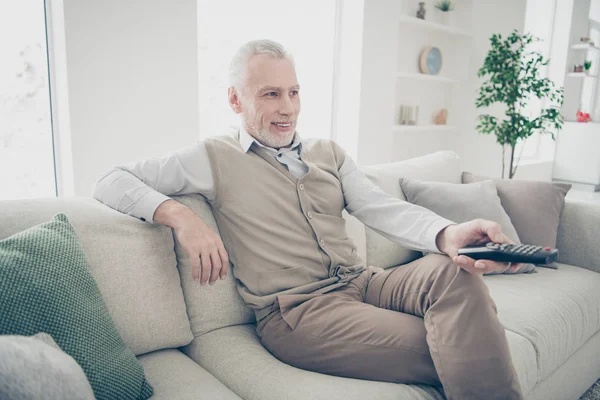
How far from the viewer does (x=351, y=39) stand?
365 cm

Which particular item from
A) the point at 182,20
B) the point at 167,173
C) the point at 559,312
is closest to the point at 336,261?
the point at 167,173

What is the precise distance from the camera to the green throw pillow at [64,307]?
33.0 inches

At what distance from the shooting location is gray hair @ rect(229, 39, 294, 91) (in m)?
1.46

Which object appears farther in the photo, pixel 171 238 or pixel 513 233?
pixel 513 233

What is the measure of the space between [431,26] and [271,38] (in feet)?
5.31

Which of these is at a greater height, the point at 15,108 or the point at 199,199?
the point at 15,108

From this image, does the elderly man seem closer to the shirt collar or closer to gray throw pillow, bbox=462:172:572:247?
the shirt collar

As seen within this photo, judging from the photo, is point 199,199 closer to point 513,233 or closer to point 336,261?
point 336,261

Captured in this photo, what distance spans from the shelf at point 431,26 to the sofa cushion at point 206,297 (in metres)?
3.09

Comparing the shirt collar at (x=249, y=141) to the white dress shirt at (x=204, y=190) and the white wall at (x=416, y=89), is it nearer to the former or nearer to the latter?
the white dress shirt at (x=204, y=190)

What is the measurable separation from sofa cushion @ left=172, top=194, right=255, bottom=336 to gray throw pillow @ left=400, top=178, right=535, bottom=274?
95 centimetres

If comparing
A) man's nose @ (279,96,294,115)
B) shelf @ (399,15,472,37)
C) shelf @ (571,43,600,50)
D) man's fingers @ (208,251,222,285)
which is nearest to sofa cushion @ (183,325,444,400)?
man's fingers @ (208,251,222,285)

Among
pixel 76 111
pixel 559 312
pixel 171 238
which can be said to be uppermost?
pixel 76 111

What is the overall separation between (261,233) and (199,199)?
0.74ft
